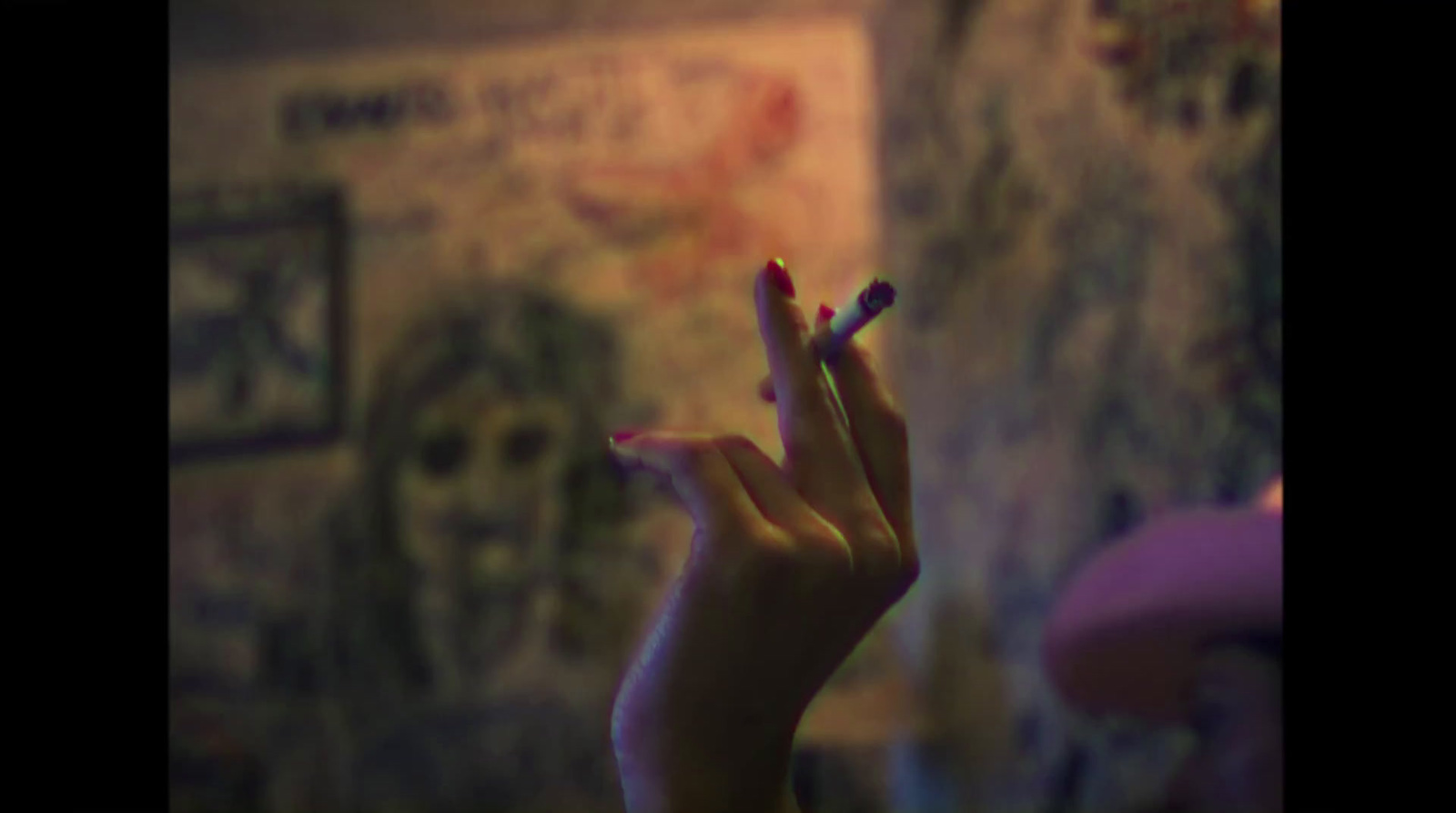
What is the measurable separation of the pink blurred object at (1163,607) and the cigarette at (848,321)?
0.53m

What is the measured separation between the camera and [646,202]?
1.51 meters

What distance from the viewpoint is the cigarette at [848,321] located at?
0.44 metres

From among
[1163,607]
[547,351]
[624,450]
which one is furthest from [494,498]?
[624,450]

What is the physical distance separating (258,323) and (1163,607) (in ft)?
3.80

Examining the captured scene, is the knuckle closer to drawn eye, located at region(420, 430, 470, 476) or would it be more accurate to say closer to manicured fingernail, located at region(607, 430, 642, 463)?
manicured fingernail, located at region(607, 430, 642, 463)

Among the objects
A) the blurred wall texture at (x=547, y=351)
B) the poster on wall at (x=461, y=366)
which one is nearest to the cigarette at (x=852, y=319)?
the blurred wall texture at (x=547, y=351)

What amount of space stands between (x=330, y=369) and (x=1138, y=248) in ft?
3.22

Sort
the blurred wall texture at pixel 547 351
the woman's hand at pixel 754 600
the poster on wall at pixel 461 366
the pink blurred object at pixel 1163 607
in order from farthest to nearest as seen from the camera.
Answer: the poster on wall at pixel 461 366 < the blurred wall texture at pixel 547 351 < the pink blurred object at pixel 1163 607 < the woman's hand at pixel 754 600

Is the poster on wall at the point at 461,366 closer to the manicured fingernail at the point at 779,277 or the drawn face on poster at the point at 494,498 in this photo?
the drawn face on poster at the point at 494,498

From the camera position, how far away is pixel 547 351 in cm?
152

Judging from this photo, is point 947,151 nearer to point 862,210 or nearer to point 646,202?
point 862,210

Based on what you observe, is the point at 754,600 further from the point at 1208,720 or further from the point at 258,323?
the point at 258,323

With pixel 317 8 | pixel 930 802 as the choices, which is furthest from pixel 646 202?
pixel 930 802

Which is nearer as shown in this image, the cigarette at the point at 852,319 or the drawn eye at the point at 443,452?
the cigarette at the point at 852,319
